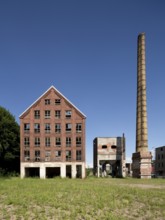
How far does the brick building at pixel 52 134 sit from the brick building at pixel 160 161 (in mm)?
51706

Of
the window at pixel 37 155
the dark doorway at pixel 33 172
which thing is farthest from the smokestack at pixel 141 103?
the dark doorway at pixel 33 172

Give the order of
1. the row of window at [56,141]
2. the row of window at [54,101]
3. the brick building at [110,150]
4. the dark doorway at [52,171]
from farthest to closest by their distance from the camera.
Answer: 1. the brick building at [110,150]
2. the dark doorway at [52,171]
3. the row of window at [54,101]
4. the row of window at [56,141]

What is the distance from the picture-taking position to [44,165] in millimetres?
→ 59844

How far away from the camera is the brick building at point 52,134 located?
60250mm

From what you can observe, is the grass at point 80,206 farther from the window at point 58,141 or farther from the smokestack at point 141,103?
the smokestack at point 141,103

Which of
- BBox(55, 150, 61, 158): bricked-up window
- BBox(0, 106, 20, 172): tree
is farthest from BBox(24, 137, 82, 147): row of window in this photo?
BBox(0, 106, 20, 172): tree

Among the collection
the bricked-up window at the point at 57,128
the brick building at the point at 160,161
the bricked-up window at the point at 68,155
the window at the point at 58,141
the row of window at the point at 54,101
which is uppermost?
the row of window at the point at 54,101

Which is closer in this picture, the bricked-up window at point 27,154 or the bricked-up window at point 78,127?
the bricked-up window at point 27,154

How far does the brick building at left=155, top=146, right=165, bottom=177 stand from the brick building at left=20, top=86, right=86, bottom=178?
51706 mm

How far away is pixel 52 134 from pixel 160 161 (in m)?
59.1

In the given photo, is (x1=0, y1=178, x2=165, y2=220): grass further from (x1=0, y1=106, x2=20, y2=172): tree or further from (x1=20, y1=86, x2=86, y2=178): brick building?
(x1=0, y1=106, x2=20, y2=172): tree

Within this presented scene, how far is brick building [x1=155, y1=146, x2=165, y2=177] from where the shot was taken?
10339 centimetres

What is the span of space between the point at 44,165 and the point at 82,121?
12666mm

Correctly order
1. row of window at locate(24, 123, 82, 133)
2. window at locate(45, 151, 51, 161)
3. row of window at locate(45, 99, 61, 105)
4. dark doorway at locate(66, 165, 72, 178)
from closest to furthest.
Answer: window at locate(45, 151, 51, 161) < row of window at locate(24, 123, 82, 133) < row of window at locate(45, 99, 61, 105) < dark doorway at locate(66, 165, 72, 178)
